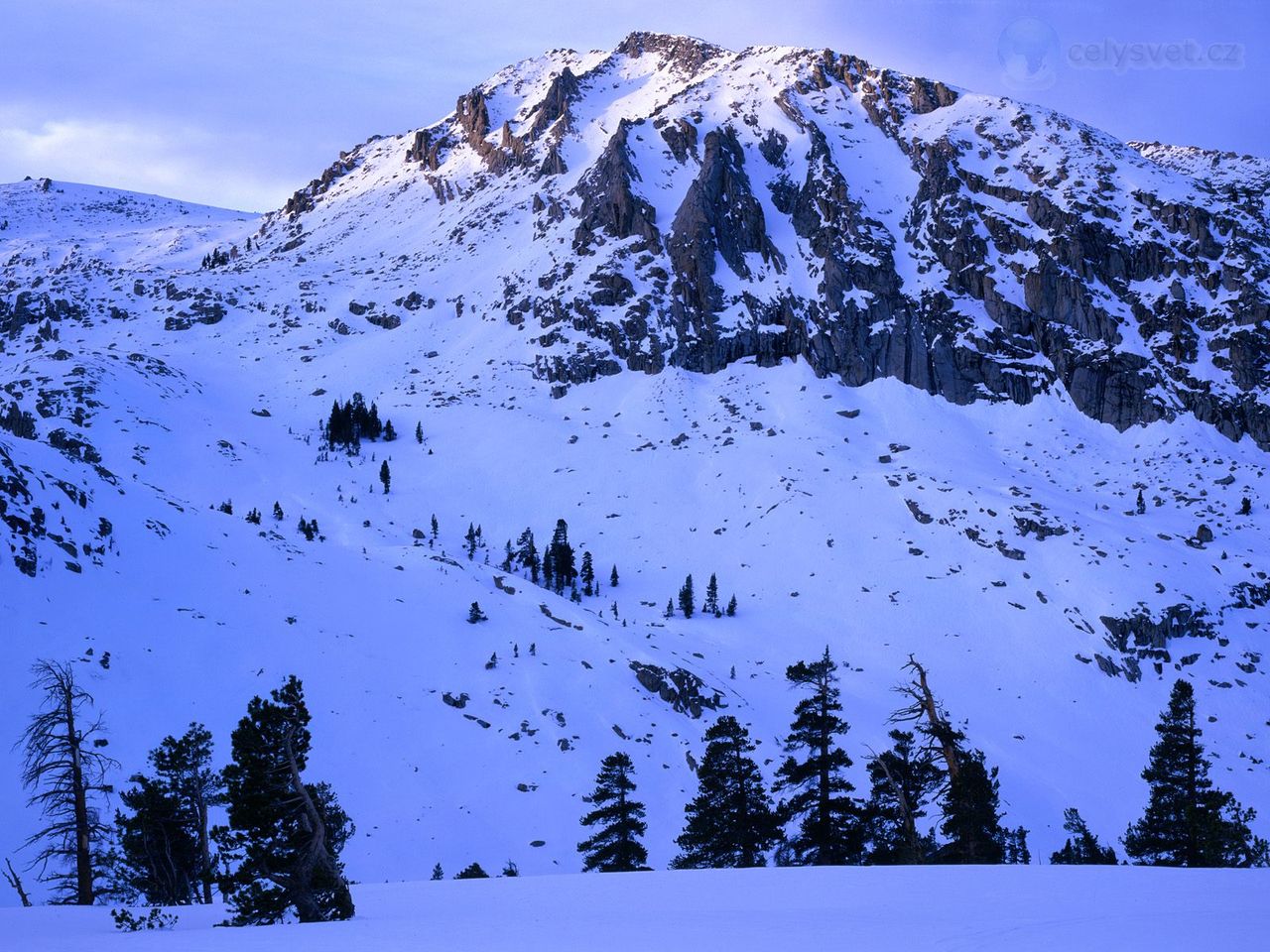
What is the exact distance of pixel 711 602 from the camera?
3393 inches

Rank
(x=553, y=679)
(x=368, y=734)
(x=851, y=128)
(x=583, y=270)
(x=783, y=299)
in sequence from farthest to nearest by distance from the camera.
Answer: (x=851, y=128)
(x=583, y=270)
(x=783, y=299)
(x=553, y=679)
(x=368, y=734)

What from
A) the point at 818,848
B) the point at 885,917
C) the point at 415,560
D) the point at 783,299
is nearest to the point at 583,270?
the point at 783,299

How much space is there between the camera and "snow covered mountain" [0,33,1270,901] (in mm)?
47375

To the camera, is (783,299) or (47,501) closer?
(47,501)

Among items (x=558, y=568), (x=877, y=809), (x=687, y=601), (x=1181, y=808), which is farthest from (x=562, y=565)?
(x=1181, y=808)

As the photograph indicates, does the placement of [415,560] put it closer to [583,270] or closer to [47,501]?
[47,501]

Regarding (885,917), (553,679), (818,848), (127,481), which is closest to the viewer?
(885,917)

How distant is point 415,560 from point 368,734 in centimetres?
2676

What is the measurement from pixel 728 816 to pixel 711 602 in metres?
57.4

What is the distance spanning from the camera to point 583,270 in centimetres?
16800

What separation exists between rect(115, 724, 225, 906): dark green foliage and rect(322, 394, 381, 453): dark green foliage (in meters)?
98.7

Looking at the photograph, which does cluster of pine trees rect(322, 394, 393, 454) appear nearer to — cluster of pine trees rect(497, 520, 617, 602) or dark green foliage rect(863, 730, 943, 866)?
cluster of pine trees rect(497, 520, 617, 602)

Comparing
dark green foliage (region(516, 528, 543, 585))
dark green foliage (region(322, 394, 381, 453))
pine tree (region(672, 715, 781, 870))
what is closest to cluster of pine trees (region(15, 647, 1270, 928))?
pine tree (region(672, 715, 781, 870))

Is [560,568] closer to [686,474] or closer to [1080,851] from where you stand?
[686,474]
